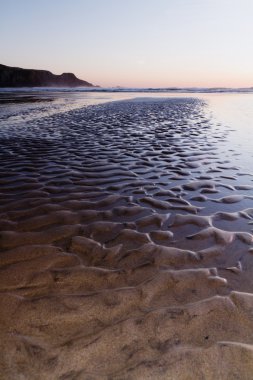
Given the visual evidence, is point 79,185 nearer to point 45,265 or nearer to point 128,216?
point 128,216

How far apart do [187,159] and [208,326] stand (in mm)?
5921

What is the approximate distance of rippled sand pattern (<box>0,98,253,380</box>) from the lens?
86.5 inches

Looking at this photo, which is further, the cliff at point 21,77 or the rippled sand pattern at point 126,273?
the cliff at point 21,77

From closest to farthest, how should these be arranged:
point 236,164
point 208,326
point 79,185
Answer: point 208,326 → point 79,185 → point 236,164

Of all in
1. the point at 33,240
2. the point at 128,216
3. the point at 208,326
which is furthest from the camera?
the point at 128,216

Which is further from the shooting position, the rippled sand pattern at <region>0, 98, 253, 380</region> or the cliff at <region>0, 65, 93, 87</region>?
the cliff at <region>0, 65, 93, 87</region>

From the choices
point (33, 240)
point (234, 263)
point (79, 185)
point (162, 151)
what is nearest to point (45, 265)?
point (33, 240)

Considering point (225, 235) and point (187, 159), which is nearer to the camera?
A: point (225, 235)

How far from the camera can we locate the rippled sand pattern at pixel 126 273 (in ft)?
7.21

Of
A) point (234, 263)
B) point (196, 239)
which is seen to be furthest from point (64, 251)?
point (234, 263)

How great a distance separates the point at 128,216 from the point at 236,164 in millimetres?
4056

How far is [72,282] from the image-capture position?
305 cm

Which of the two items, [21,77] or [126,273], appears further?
[21,77]

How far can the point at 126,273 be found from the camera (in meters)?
3.18
